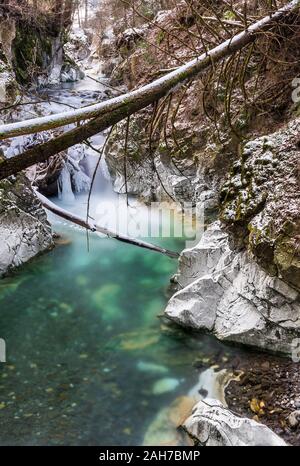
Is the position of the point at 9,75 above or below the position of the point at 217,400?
above

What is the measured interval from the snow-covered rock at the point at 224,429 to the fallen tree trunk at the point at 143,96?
8.37 ft

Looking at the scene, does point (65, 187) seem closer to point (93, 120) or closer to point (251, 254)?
point (251, 254)

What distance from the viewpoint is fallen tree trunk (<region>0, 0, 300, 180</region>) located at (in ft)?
6.93

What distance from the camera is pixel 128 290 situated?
6.29 metres

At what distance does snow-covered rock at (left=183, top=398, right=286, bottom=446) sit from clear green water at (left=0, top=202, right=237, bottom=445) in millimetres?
561

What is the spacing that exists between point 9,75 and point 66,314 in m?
7.23

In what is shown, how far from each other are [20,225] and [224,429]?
208 inches

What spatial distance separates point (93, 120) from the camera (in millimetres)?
2406

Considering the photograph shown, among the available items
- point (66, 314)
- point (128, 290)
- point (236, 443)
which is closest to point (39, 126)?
point (236, 443)

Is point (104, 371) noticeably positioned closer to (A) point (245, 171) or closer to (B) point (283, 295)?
(B) point (283, 295)

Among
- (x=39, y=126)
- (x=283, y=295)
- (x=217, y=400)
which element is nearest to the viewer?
(x=39, y=126)

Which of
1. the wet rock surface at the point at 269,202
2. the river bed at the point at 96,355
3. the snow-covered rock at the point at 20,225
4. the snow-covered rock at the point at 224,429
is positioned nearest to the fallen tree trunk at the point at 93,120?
the wet rock surface at the point at 269,202

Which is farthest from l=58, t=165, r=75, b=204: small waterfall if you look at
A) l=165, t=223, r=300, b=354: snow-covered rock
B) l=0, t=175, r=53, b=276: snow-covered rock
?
l=165, t=223, r=300, b=354: snow-covered rock

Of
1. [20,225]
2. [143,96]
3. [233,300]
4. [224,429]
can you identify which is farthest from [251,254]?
[20,225]
